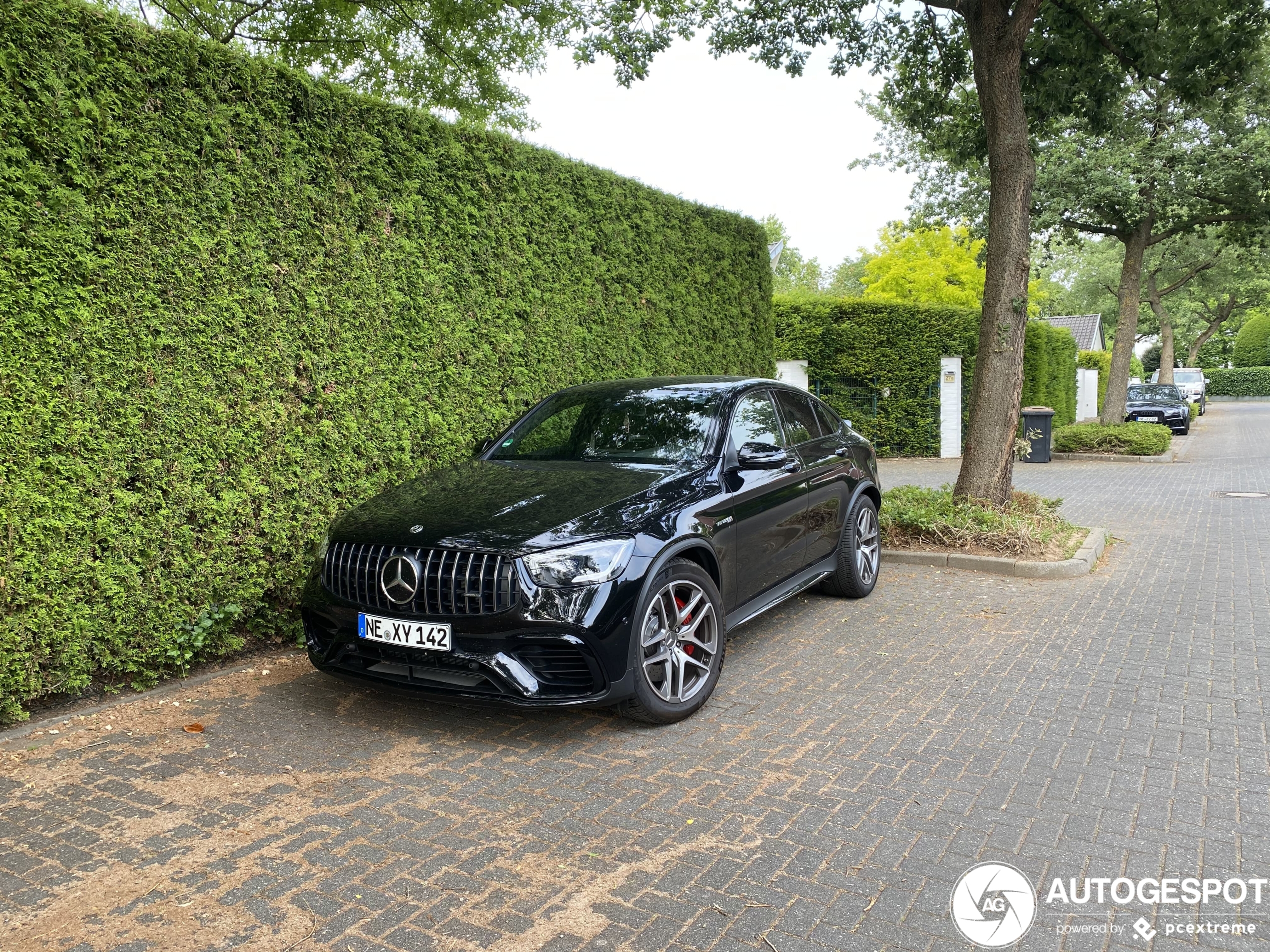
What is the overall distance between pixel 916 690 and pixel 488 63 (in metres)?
16.4

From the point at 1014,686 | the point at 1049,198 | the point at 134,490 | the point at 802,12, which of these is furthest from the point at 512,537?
the point at 1049,198

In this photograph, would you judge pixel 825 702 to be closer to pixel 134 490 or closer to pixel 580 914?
pixel 580 914

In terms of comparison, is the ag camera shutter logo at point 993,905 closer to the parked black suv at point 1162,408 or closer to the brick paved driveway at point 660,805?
the brick paved driveway at point 660,805

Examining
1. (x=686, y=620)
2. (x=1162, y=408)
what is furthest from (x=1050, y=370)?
(x=686, y=620)

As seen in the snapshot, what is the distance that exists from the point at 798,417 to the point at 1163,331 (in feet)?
142

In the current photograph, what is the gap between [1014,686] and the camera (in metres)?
4.82

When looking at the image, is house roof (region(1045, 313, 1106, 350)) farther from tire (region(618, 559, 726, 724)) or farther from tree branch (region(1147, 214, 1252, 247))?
tire (region(618, 559, 726, 724))

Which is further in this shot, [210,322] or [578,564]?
[210,322]

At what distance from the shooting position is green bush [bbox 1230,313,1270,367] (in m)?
68.8

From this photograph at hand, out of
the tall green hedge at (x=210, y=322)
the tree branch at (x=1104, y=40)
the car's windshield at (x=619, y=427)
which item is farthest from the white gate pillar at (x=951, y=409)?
the car's windshield at (x=619, y=427)

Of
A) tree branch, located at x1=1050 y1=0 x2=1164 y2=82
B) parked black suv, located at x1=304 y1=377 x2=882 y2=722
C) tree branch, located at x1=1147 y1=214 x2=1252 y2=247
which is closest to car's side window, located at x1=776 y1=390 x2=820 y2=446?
parked black suv, located at x1=304 y1=377 x2=882 y2=722

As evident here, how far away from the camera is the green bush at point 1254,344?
68812mm

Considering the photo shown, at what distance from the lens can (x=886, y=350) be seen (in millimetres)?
18281

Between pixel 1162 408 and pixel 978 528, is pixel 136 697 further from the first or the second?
pixel 1162 408
